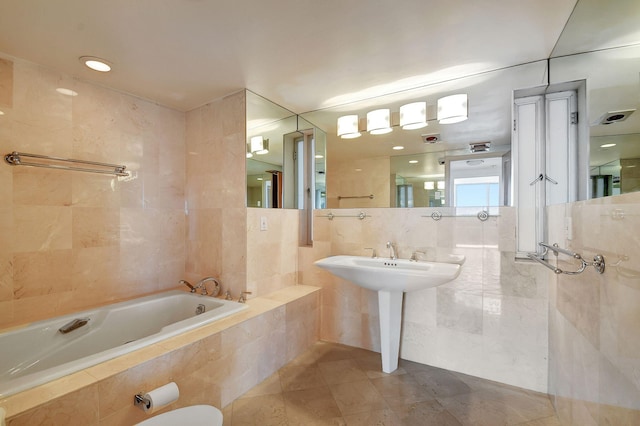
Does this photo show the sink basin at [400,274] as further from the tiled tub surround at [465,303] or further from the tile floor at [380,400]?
the tile floor at [380,400]

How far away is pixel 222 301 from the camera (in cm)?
228

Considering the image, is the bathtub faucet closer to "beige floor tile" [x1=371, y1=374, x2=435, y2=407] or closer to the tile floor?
A: the tile floor

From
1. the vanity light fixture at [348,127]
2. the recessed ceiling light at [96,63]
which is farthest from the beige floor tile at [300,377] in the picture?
the recessed ceiling light at [96,63]

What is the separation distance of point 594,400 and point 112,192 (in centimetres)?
316

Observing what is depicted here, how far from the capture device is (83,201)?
7.02ft

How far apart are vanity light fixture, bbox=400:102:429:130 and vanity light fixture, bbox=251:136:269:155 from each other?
1.20 meters

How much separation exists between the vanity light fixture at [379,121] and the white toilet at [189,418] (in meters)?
2.26

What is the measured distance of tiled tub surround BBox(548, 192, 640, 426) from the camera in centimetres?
93

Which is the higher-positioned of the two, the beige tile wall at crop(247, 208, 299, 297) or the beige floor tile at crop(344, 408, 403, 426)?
the beige tile wall at crop(247, 208, 299, 297)

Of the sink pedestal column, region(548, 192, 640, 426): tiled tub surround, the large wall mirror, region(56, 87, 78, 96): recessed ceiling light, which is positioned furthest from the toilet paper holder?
region(56, 87, 78, 96): recessed ceiling light

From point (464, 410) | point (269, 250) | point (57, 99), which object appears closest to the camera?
point (464, 410)

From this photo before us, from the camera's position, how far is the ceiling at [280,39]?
56.4 inches

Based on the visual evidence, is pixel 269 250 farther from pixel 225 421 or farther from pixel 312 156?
pixel 225 421

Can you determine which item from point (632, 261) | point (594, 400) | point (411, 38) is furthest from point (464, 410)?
point (411, 38)
